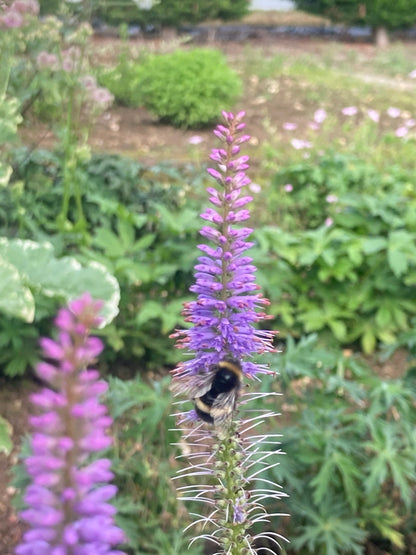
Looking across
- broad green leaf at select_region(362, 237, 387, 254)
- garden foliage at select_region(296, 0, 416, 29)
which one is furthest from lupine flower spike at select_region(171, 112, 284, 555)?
garden foliage at select_region(296, 0, 416, 29)

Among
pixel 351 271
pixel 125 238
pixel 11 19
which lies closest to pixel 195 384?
pixel 11 19

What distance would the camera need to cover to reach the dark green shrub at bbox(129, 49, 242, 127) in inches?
301

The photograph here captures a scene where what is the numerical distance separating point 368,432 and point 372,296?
5.13ft

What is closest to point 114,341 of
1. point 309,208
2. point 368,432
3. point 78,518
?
point 368,432

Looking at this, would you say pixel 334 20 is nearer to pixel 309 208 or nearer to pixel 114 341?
pixel 309 208

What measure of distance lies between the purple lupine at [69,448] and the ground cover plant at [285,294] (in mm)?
1603

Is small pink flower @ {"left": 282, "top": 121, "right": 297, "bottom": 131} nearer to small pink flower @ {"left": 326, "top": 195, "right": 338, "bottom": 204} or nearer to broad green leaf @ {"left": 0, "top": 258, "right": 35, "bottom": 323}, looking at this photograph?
small pink flower @ {"left": 326, "top": 195, "right": 338, "bottom": 204}

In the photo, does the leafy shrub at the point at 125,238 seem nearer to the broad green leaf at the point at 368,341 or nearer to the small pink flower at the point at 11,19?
the small pink flower at the point at 11,19

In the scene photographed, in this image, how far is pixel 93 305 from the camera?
2.10ft

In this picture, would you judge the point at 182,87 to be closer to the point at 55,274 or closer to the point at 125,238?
the point at 125,238

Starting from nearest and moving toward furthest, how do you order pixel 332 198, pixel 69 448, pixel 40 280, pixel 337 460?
pixel 69 448, pixel 337 460, pixel 40 280, pixel 332 198

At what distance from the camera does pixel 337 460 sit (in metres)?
2.38

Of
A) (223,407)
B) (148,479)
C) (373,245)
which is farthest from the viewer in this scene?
(373,245)

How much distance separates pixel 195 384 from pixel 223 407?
0.07 metres
